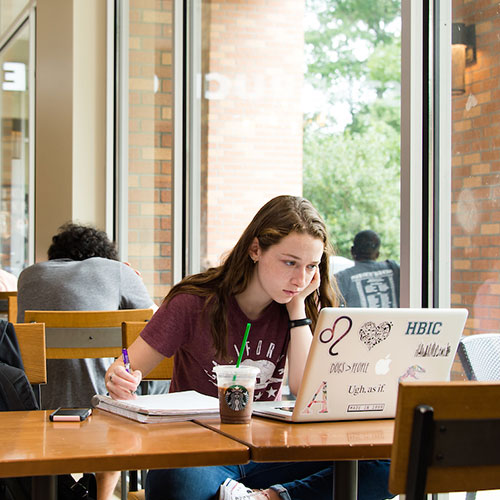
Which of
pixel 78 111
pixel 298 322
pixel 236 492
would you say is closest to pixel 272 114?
pixel 78 111

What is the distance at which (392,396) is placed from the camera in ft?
5.29

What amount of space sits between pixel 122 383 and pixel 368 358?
0.55 metres

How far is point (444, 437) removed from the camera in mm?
1130

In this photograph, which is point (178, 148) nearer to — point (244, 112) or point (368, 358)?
point (244, 112)

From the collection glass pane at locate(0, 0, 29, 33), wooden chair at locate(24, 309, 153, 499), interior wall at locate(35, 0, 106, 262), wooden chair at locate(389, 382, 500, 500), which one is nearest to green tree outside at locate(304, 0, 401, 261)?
wooden chair at locate(24, 309, 153, 499)

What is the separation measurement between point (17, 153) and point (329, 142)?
4.24 meters

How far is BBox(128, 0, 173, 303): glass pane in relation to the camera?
440 centimetres

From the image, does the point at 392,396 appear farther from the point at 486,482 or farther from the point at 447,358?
the point at 486,482

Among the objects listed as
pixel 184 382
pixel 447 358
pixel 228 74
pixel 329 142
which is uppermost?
pixel 228 74

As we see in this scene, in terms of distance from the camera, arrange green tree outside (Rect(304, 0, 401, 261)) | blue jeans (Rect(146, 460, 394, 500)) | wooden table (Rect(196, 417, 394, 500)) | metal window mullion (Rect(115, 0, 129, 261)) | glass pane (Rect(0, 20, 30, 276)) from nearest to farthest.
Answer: wooden table (Rect(196, 417, 394, 500)) < blue jeans (Rect(146, 460, 394, 500)) < green tree outside (Rect(304, 0, 401, 261)) < metal window mullion (Rect(115, 0, 129, 261)) < glass pane (Rect(0, 20, 30, 276))

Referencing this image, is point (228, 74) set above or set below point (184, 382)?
above

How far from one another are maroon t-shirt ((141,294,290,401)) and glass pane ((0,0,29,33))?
17.8 feet

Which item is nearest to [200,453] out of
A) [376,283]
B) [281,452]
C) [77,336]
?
[281,452]

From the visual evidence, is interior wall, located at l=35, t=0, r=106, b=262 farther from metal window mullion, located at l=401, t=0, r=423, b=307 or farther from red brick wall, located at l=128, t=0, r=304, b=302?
metal window mullion, located at l=401, t=0, r=423, b=307
